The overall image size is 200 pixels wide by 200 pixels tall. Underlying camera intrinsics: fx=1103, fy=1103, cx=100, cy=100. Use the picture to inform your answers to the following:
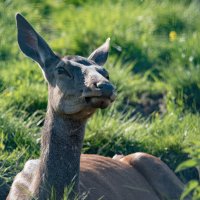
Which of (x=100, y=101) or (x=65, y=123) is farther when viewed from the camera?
(x=65, y=123)

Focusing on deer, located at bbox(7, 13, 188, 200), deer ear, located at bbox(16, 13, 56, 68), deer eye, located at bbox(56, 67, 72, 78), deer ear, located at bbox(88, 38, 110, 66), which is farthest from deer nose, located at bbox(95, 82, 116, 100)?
deer ear, located at bbox(88, 38, 110, 66)

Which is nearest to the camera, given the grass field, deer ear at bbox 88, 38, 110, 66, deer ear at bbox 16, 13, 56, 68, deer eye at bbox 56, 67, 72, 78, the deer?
the deer

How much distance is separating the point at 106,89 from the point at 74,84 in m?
0.40

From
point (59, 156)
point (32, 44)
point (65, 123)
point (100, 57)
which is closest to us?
point (65, 123)

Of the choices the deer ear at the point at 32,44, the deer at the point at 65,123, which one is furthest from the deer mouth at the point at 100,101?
the deer ear at the point at 32,44

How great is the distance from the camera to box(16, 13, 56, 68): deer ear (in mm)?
7844

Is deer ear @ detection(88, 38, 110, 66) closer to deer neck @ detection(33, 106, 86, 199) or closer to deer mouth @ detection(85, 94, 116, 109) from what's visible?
Answer: deer neck @ detection(33, 106, 86, 199)

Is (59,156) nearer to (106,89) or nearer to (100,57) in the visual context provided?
(106,89)

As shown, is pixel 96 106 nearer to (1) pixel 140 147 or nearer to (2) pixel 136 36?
(1) pixel 140 147

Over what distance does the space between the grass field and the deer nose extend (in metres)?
1.72

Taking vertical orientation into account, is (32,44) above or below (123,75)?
above

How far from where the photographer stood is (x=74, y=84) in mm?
7332

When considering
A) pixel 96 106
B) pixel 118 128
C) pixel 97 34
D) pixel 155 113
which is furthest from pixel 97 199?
pixel 97 34

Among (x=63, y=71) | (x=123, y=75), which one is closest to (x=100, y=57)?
(x=63, y=71)
